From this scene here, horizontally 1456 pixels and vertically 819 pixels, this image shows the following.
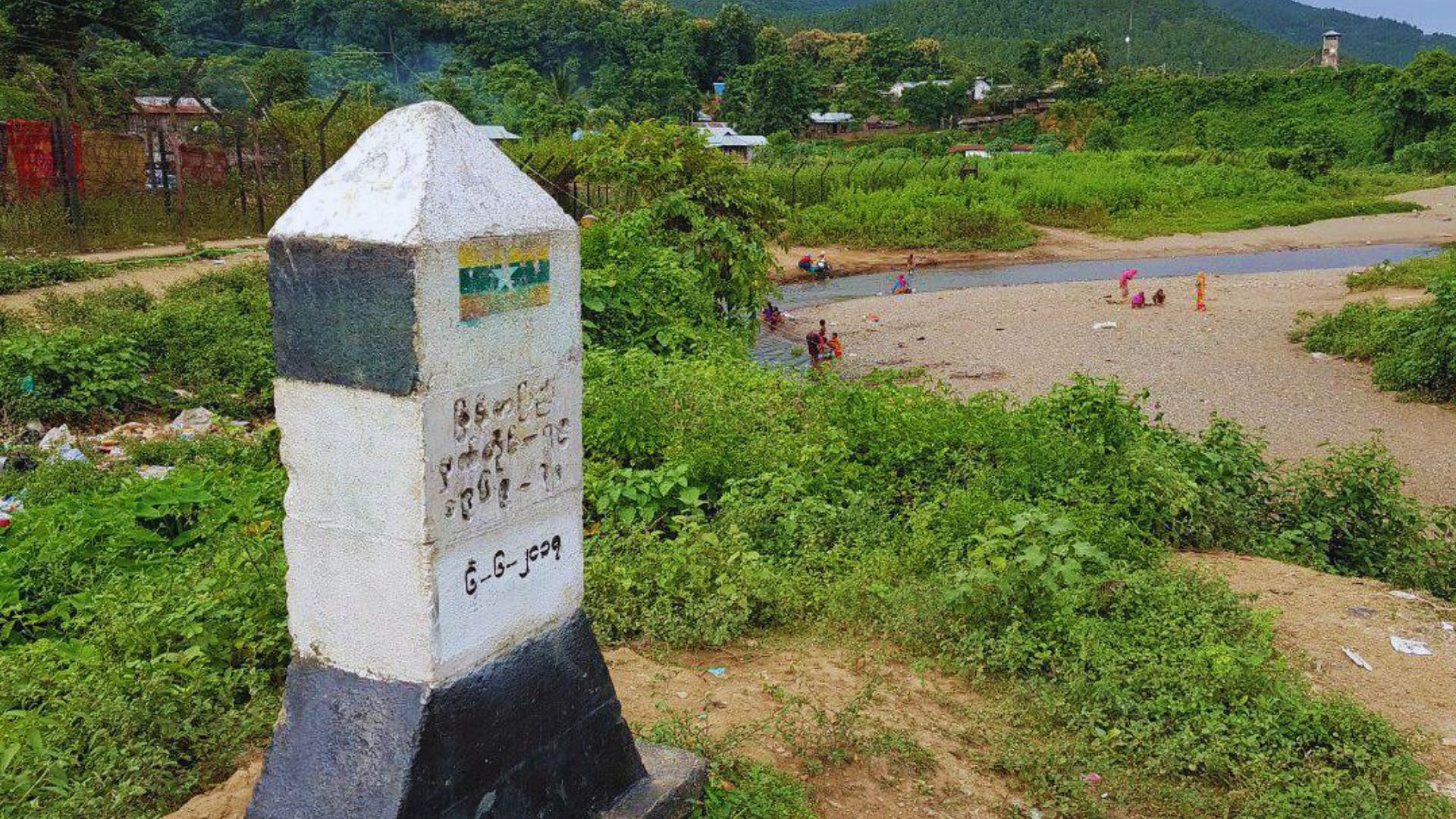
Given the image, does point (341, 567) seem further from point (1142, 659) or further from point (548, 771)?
point (1142, 659)

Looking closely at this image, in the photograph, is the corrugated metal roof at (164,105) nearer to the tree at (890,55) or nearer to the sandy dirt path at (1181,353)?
the sandy dirt path at (1181,353)

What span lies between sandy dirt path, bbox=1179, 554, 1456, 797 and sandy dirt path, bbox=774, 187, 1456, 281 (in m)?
21.5

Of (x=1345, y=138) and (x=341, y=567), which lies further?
(x=1345, y=138)

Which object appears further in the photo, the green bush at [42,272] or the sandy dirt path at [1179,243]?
the sandy dirt path at [1179,243]

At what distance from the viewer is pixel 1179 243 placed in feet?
105

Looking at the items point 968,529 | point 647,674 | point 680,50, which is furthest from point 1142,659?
point 680,50

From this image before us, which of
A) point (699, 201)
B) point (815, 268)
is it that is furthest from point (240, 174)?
point (815, 268)

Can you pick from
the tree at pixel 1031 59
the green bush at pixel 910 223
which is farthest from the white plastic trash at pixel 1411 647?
the tree at pixel 1031 59

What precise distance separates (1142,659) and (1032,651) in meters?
0.46

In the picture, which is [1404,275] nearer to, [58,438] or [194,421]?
[194,421]

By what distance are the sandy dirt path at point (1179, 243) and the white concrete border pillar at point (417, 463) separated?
24.8 meters

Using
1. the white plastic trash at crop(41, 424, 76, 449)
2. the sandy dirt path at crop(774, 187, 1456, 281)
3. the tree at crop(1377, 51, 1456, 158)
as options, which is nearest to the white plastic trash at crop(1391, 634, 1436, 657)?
the white plastic trash at crop(41, 424, 76, 449)

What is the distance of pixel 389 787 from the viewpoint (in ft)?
9.05

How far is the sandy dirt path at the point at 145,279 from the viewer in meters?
13.0
